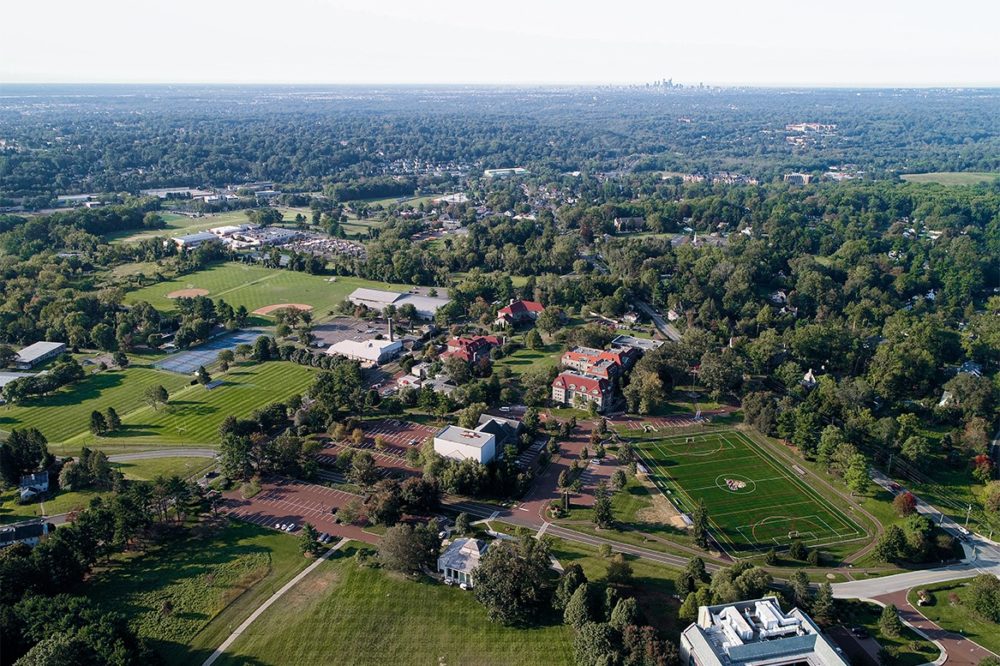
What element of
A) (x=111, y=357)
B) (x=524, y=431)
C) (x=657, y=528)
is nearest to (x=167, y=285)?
(x=111, y=357)

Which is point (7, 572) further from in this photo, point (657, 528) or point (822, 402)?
point (822, 402)

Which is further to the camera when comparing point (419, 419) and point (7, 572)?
point (419, 419)

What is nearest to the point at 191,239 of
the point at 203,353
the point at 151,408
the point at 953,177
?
the point at 203,353

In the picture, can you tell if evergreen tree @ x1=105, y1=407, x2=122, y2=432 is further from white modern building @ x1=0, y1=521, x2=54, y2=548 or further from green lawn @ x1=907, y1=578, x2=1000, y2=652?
green lawn @ x1=907, y1=578, x2=1000, y2=652

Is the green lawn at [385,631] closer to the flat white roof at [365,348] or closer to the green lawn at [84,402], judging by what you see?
the green lawn at [84,402]

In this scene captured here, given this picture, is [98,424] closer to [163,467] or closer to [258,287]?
Result: [163,467]
